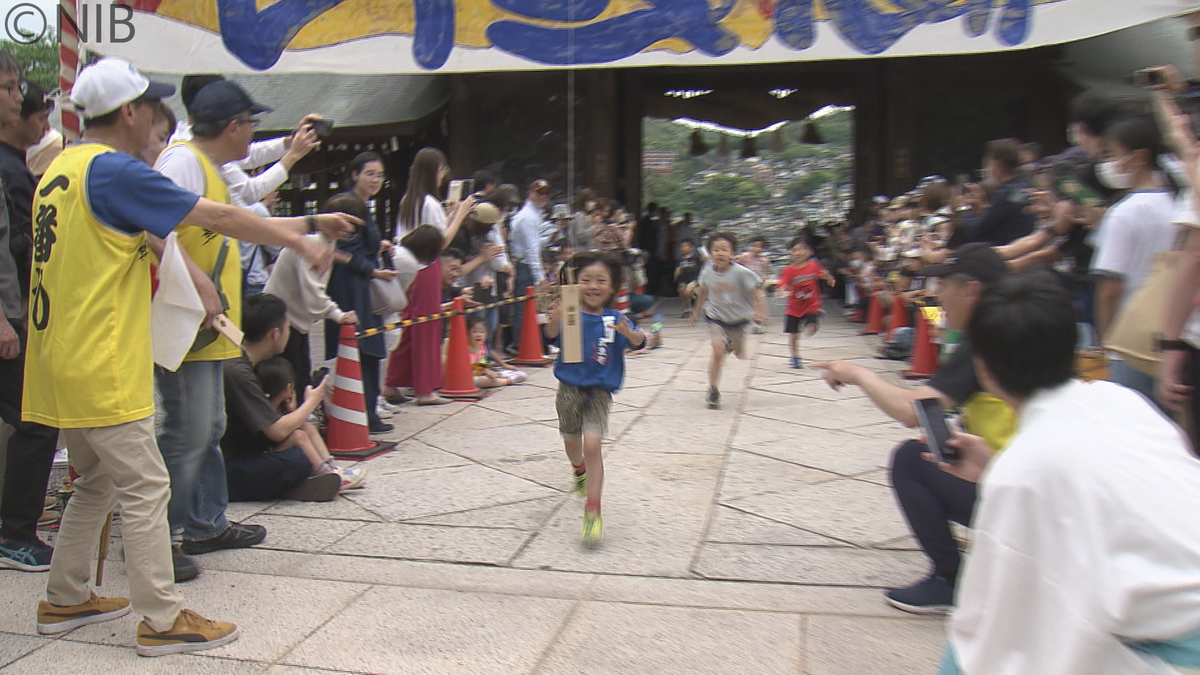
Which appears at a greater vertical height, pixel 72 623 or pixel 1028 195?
pixel 1028 195

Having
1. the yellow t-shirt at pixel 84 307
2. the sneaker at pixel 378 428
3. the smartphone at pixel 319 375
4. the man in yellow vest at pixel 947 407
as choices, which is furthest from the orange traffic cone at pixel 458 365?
the man in yellow vest at pixel 947 407

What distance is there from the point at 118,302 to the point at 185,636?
111 cm

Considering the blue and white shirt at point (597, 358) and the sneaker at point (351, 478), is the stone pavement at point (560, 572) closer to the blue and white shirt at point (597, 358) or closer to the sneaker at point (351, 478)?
the sneaker at point (351, 478)

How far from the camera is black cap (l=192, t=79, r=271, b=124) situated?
396cm

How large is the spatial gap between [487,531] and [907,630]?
1944mm

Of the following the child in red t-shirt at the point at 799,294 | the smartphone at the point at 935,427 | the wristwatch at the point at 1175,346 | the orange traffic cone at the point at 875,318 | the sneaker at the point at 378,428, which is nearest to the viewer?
the smartphone at the point at 935,427

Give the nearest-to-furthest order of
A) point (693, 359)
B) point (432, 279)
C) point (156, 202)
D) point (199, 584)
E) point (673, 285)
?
point (156, 202), point (199, 584), point (432, 279), point (693, 359), point (673, 285)

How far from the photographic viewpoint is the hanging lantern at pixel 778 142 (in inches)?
798

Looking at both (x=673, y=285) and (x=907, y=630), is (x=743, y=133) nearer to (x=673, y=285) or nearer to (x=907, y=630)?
(x=673, y=285)

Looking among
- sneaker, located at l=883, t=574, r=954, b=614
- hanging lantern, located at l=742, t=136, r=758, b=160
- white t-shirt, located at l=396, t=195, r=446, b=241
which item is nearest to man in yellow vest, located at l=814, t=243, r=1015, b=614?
sneaker, located at l=883, t=574, r=954, b=614

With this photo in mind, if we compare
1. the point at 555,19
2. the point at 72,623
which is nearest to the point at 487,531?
the point at 72,623

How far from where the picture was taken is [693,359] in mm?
9945

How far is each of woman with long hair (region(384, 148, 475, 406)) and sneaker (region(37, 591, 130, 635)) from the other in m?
4.06

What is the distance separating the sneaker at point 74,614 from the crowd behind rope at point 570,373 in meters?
0.01
